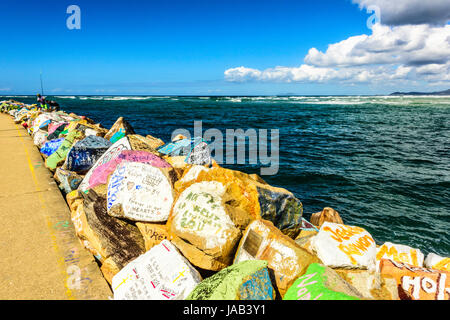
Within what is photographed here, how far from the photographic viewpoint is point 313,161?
35.2 feet

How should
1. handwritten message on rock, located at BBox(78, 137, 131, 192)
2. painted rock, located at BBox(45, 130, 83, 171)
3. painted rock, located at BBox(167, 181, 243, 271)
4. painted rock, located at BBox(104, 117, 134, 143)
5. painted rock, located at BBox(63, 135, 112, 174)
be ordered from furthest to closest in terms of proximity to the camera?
painted rock, located at BBox(104, 117, 134, 143) < painted rock, located at BBox(45, 130, 83, 171) < painted rock, located at BBox(63, 135, 112, 174) < handwritten message on rock, located at BBox(78, 137, 131, 192) < painted rock, located at BBox(167, 181, 243, 271)

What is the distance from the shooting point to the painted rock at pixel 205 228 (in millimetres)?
2533

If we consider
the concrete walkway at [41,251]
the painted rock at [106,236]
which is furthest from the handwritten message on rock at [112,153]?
the painted rock at [106,236]

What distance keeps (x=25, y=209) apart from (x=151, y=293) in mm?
2845

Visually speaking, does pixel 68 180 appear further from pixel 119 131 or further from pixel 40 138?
pixel 40 138

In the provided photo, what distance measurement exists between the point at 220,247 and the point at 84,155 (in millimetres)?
3717

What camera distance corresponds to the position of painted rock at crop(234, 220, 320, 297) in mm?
2297

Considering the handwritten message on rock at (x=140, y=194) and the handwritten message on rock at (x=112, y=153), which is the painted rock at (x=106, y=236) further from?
the handwritten message on rock at (x=112, y=153)

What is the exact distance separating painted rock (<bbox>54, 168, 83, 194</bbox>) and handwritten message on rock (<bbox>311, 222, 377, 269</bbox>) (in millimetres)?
3973

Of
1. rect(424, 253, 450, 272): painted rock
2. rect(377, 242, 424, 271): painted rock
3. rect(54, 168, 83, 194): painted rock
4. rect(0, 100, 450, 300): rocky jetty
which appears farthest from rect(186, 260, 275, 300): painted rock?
rect(54, 168, 83, 194): painted rock

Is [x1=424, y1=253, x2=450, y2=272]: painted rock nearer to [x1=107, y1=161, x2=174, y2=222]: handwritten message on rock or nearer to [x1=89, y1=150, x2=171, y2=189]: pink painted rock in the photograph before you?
[x1=107, y1=161, x2=174, y2=222]: handwritten message on rock
